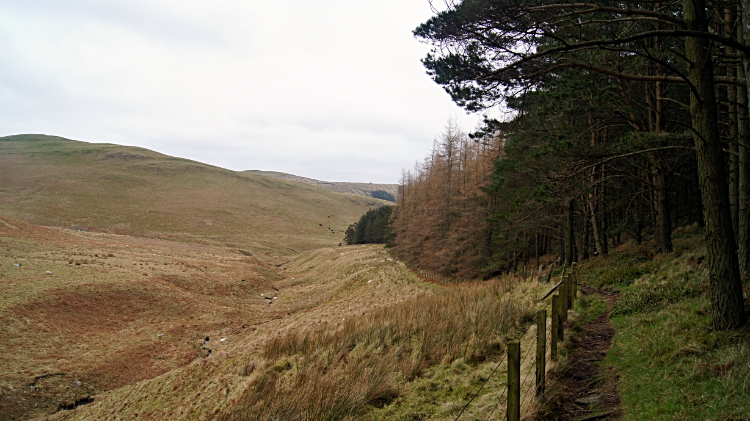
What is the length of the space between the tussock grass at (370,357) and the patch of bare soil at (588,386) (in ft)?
4.92

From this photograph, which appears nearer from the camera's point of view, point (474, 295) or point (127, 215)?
point (474, 295)

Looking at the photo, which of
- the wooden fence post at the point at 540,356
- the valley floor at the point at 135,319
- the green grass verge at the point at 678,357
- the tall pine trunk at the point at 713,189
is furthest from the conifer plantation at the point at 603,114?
the valley floor at the point at 135,319

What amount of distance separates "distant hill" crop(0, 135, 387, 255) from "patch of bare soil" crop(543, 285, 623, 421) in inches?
2383

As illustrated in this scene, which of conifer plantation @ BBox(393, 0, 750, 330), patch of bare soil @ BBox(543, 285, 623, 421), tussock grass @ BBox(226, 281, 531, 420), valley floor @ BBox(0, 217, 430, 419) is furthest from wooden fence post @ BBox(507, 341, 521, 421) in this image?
valley floor @ BBox(0, 217, 430, 419)

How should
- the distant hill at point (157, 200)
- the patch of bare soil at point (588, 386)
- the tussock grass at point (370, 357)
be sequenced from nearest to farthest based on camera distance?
the patch of bare soil at point (588, 386) → the tussock grass at point (370, 357) → the distant hill at point (157, 200)

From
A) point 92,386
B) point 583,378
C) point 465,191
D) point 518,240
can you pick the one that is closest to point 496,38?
point 583,378

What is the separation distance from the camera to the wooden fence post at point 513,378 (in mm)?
3721

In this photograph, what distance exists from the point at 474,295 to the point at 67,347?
16060 mm

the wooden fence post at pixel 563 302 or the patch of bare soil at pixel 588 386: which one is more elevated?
the wooden fence post at pixel 563 302

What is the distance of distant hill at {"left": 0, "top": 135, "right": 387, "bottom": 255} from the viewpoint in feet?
232

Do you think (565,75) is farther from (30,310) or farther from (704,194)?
(30,310)

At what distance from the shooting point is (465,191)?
30.0 m

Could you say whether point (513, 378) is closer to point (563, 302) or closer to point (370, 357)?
point (370, 357)

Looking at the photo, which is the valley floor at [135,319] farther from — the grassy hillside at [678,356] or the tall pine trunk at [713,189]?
the tall pine trunk at [713,189]
